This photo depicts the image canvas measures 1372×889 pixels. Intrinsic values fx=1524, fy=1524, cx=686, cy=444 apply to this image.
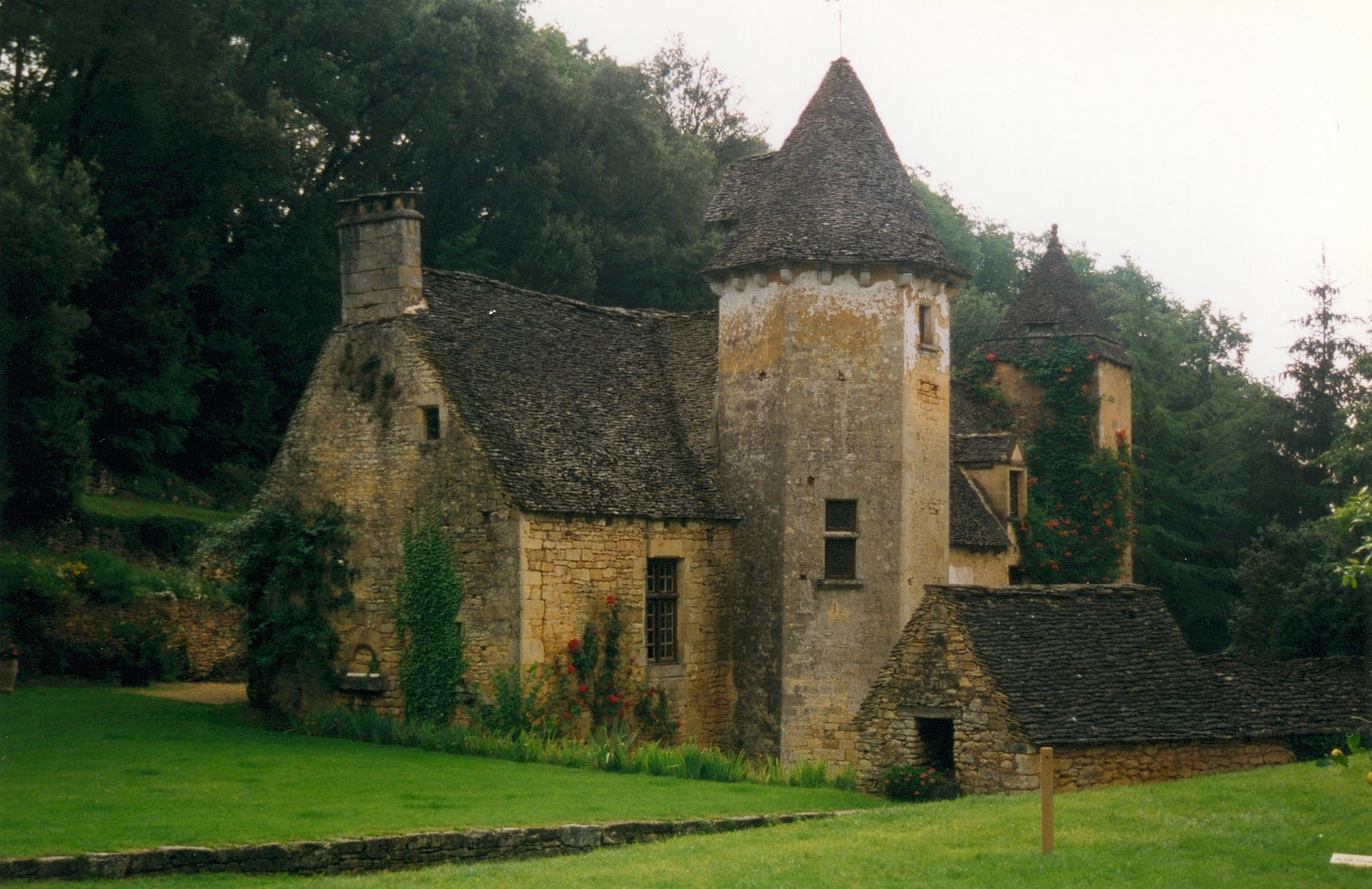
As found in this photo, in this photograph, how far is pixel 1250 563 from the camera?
35.2 meters

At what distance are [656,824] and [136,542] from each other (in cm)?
1908

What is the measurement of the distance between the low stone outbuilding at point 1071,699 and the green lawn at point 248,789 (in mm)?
1409

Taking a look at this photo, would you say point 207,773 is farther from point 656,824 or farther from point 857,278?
point 857,278

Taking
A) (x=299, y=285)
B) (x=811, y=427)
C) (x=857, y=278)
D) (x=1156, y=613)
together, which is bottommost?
(x=1156, y=613)

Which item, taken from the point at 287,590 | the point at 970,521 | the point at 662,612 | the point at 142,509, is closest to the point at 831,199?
the point at 662,612

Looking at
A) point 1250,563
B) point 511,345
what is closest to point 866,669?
point 511,345

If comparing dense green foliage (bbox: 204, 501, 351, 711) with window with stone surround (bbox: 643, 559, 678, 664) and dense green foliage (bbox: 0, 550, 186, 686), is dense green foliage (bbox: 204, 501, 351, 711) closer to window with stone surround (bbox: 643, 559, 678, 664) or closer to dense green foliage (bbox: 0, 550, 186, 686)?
dense green foliage (bbox: 0, 550, 186, 686)

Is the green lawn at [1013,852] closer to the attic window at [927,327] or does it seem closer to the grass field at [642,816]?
the grass field at [642,816]

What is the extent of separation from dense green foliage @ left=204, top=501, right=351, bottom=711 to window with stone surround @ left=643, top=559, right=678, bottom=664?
4.81 metres

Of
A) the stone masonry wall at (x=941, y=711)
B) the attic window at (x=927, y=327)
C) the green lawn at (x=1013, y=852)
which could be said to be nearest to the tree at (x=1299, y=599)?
the attic window at (x=927, y=327)

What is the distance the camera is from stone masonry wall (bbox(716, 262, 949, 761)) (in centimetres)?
2430

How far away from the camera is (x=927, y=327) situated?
2553cm

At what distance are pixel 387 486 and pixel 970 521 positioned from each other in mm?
11992

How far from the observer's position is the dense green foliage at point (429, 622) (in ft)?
74.8
